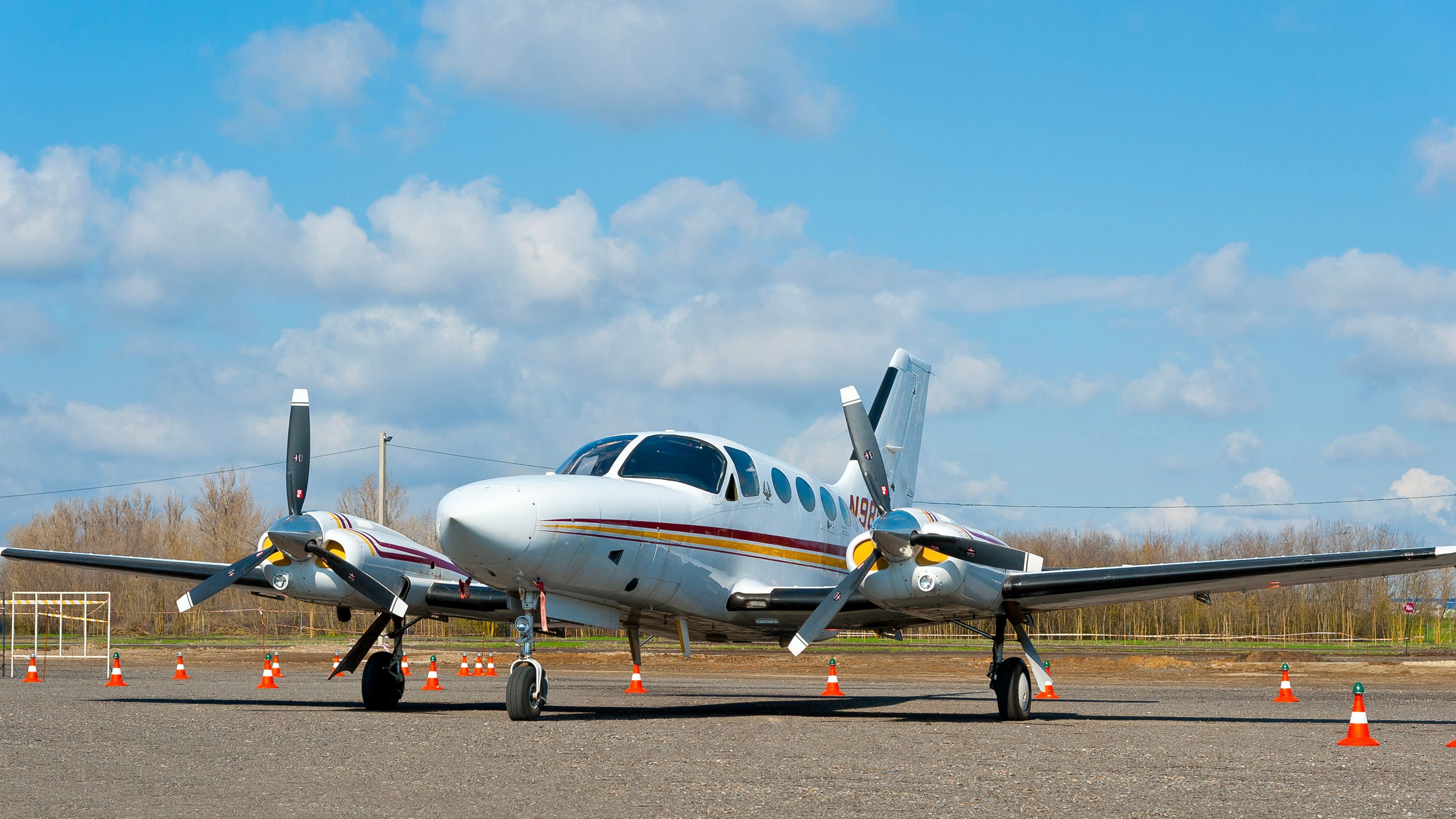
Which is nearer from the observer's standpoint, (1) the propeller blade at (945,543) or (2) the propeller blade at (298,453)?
(1) the propeller blade at (945,543)

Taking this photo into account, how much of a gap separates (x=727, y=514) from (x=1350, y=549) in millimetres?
73986

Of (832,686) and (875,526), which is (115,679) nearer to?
(832,686)

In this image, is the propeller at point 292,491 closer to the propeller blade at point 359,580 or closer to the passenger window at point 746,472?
the propeller blade at point 359,580

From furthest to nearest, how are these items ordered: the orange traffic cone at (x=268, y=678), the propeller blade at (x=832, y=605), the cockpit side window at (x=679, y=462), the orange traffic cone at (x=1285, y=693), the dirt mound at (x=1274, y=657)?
the dirt mound at (x=1274, y=657) < the orange traffic cone at (x=268, y=678) < the orange traffic cone at (x=1285, y=693) < the cockpit side window at (x=679, y=462) < the propeller blade at (x=832, y=605)

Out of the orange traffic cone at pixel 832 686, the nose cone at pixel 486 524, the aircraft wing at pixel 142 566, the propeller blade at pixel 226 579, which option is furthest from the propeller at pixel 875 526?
the aircraft wing at pixel 142 566

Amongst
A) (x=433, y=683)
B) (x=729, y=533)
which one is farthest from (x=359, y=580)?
(x=433, y=683)

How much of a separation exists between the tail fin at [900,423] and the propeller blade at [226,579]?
349 inches

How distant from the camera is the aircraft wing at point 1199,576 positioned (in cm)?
1346

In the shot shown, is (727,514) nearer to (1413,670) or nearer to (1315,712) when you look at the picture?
(1315,712)

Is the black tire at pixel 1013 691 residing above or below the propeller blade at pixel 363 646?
below

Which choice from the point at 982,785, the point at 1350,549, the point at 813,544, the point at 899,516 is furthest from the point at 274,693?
the point at 1350,549

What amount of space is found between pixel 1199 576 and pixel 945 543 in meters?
2.97

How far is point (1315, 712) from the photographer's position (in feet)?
58.5

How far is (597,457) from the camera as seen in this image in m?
15.0
